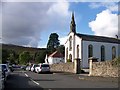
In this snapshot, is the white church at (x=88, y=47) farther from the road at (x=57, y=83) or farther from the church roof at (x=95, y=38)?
the road at (x=57, y=83)

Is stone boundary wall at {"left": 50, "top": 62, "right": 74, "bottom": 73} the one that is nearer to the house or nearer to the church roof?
the church roof

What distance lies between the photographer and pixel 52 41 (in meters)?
138

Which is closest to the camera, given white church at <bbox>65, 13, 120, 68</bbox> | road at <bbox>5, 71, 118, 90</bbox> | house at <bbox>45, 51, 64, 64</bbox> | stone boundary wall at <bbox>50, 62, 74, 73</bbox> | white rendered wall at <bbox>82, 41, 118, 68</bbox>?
road at <bbox>5, 71, 118, 90</bbox>

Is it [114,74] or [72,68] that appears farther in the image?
[72,68]

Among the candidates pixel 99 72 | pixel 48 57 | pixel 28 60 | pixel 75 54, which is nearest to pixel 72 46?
pixel 75 54

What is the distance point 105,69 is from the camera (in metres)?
31.3

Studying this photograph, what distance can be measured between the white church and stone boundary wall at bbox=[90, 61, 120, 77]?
42.8 metres

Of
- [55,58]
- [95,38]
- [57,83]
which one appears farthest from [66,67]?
[55,58]

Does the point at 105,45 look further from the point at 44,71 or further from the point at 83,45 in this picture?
the point at 44,71

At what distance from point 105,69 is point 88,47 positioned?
48.0 meters

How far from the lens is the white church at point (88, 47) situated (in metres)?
78.9

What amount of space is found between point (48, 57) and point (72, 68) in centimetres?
6987

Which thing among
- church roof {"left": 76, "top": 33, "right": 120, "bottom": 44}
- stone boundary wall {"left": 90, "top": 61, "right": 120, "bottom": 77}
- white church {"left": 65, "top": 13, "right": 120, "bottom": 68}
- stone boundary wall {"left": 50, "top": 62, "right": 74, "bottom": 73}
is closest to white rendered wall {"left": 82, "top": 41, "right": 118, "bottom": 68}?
white church {"left": 65, "top": 13, "right": 120, "bottom": 68}

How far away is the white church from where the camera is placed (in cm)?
7894
